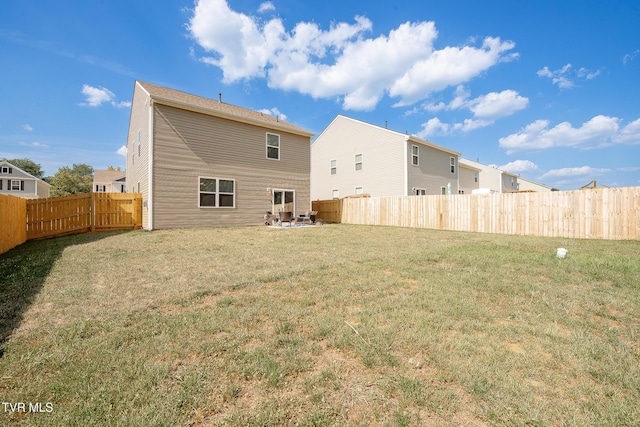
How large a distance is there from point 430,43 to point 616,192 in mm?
10410

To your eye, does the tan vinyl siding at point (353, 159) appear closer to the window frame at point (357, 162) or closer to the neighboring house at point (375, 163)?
the neighboring house at point (375, 163)

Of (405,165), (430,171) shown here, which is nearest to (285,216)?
(405,165)

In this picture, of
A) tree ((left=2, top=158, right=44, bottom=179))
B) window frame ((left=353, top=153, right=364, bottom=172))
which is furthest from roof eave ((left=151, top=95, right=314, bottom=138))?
tree ((left=2, top=158, right=44, bottom=179))

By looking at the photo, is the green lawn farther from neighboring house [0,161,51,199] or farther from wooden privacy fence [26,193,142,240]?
neighboring house [0,161,51,199]

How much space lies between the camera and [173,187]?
440 inches

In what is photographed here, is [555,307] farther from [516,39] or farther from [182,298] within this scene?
[516,39]

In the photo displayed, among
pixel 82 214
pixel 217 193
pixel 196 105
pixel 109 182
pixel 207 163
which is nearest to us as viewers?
pixel 82 214

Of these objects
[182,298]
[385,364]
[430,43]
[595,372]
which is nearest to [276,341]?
[385,364]

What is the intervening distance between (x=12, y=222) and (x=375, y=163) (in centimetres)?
1837

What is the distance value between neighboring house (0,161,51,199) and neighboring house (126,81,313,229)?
3693 centimetres

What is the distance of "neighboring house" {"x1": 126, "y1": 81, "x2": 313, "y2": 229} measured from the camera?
10938mm

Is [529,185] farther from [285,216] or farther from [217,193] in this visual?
[217,193]

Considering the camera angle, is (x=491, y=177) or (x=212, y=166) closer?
(x=212, y=166)

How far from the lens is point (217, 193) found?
40.4 ft
